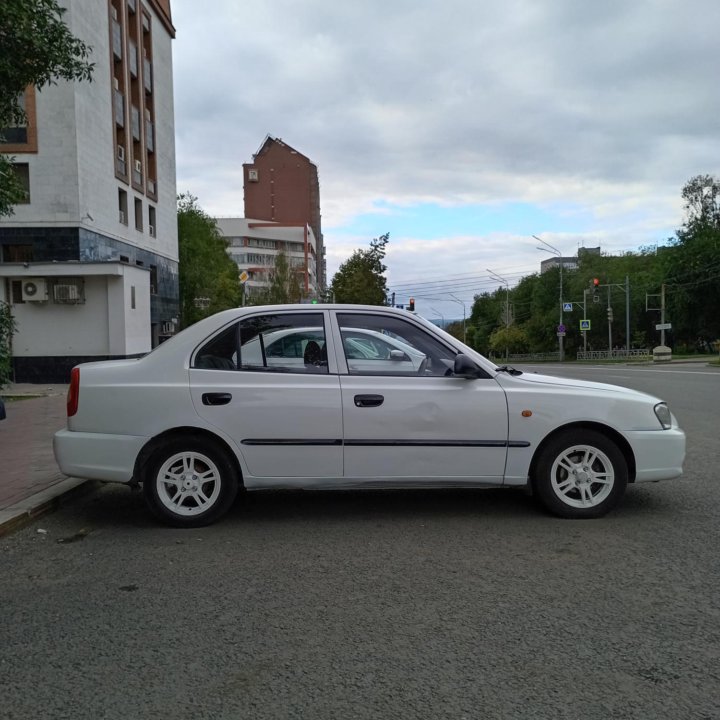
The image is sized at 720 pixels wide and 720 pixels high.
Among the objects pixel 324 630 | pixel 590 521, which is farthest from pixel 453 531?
pixel 324 630

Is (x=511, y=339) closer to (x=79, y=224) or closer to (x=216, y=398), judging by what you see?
(x=79, y=224)

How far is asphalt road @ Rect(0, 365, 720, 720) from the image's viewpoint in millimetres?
2855

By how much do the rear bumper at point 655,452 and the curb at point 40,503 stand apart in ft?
15.7

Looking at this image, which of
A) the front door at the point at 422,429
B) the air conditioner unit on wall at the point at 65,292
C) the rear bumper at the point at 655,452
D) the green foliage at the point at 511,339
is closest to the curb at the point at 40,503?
the front door at the point at 422,429

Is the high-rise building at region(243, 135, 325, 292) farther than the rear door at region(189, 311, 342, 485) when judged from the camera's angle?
Yes

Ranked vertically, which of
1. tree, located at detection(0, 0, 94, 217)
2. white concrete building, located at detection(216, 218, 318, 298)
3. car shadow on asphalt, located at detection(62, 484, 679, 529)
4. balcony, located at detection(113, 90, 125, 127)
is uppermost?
white concrete building, located at detection(216, 218, 318, 298)

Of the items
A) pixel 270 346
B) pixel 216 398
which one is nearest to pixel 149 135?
pixel 270 346

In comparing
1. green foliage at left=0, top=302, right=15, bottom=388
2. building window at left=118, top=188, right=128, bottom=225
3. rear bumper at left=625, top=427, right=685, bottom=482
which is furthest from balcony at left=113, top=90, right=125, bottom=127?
rear bumper at left=625, top=427, right=685, bottom=482

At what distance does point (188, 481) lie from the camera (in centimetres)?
531

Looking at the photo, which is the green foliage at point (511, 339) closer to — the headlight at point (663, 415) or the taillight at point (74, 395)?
the headlight at point (663, 415)

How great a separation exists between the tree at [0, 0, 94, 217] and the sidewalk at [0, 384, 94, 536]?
10.2 ft

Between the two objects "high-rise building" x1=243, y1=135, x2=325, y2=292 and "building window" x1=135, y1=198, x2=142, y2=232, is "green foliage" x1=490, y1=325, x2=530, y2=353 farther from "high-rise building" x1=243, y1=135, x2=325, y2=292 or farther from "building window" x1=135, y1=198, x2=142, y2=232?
"building window" x1=135, y1=198, x2=142, y2=232

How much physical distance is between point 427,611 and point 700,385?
18.3m

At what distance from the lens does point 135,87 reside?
30.5m
